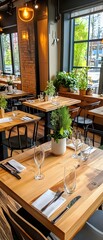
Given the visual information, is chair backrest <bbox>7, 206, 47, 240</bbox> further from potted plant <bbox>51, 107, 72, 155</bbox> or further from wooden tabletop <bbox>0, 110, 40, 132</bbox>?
wooden tabletop <bbox>0, 110, 40, 132</bbox>

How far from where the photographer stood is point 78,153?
1600 millimetres

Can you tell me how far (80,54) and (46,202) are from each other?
454 centimetres

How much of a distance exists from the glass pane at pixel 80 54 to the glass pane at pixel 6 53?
154 inches

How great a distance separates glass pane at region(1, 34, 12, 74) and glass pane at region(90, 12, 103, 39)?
4.39 m

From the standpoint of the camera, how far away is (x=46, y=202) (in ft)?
3.45

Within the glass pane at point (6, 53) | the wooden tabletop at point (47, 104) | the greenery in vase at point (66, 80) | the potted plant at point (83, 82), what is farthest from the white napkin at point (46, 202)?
the glass pane at point (6, 53)

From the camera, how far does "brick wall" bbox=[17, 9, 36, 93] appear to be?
5.20 metres

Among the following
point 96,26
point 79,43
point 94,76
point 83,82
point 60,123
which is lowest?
point 60,123

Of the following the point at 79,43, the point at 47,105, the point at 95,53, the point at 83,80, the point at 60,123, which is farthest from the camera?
the point at 79,43

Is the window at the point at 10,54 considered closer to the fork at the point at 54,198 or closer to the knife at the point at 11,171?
the knife at the point at 11,171

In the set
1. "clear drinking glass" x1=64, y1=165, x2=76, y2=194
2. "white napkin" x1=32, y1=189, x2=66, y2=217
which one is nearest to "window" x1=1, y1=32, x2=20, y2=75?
"clear drinking glass" x1=64, y1=165, x2=76, y2=194

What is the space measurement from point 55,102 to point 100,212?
2.46 m

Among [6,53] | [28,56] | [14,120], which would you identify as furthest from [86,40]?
[6,53]

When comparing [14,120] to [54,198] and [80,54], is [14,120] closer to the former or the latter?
[54,198]
